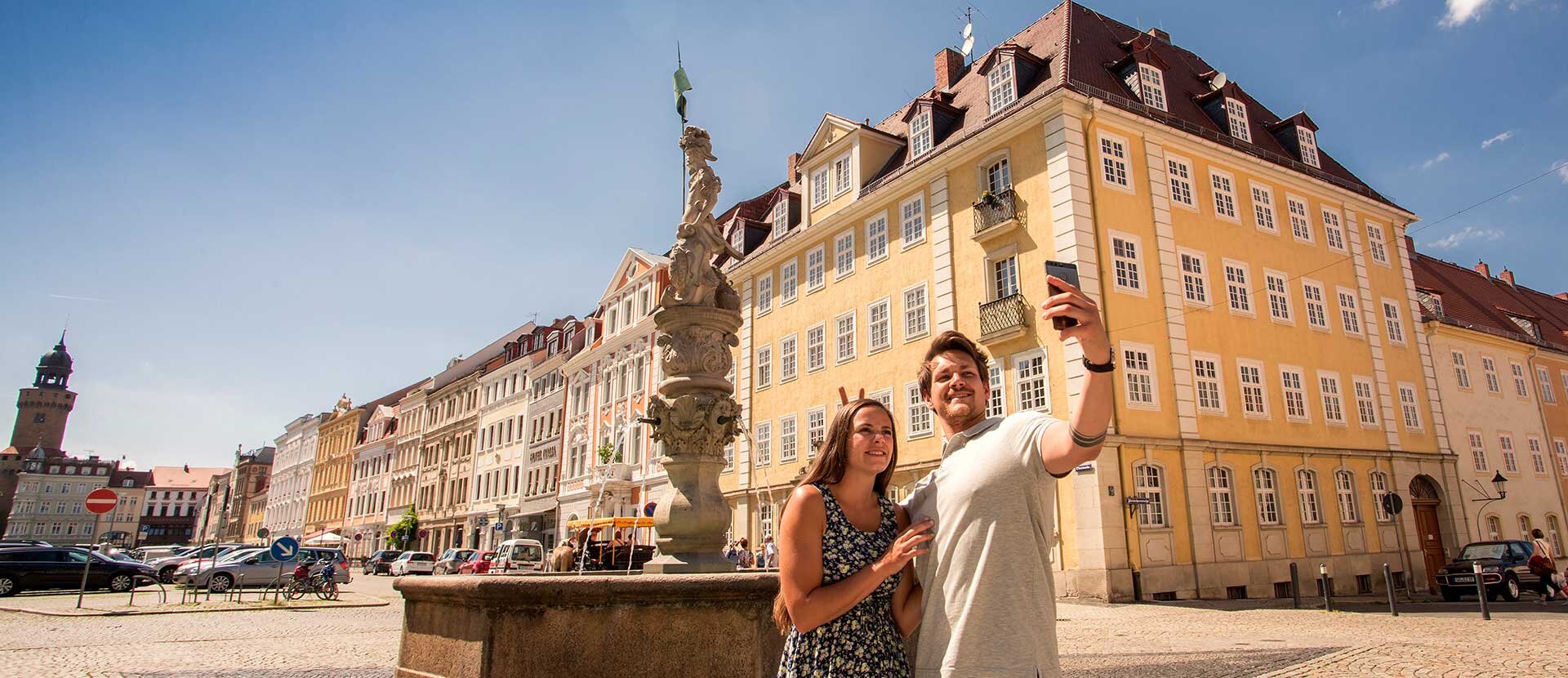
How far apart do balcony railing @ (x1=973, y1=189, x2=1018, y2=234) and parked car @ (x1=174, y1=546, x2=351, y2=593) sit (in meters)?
20.0

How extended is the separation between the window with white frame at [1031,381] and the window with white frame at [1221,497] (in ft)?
14.4

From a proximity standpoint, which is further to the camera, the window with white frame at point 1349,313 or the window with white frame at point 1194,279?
the window with white frame at point 1349,313

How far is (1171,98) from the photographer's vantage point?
25.8 metres

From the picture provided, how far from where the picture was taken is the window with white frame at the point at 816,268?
30.9 m

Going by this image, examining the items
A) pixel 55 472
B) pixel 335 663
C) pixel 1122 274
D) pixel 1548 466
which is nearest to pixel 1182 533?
pixel 1122 274

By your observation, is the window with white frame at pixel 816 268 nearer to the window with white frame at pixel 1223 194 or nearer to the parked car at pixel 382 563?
the window with white frame at pixel 1223 194

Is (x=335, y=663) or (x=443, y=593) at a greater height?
(x=443, y=593)

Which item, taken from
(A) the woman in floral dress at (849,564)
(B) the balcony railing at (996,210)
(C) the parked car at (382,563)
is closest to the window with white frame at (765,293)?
(B) the balcony railing at (996,210)

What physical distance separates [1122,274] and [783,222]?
14816 millimetres

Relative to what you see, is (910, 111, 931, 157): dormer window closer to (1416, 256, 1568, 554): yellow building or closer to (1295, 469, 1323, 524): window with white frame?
(1295, 469, 1323, 524): window with white frame

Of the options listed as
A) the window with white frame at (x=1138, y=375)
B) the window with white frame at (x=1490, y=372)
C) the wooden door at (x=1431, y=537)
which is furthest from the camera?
the window with white frame at (x=1490, y=372)

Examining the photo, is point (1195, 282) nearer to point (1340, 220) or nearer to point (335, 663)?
point (1340, 220)

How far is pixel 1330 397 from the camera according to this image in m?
24.6

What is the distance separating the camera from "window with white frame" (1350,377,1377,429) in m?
25.1
